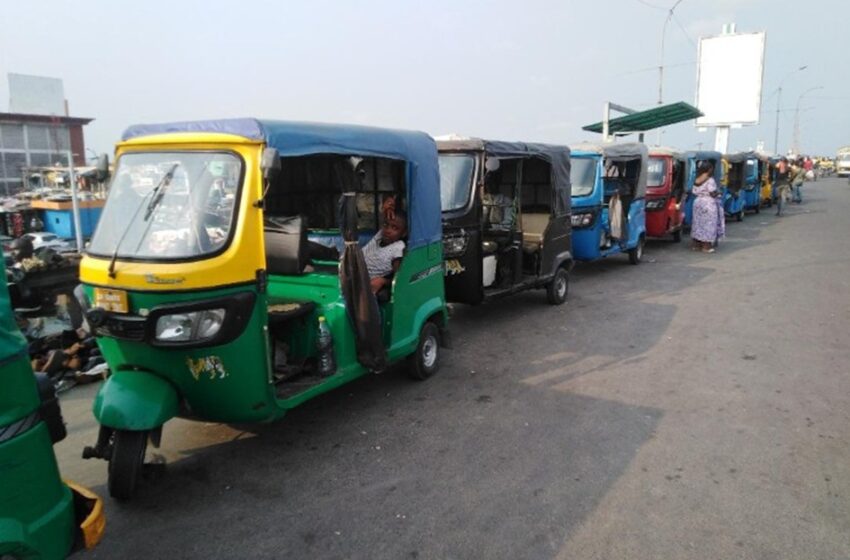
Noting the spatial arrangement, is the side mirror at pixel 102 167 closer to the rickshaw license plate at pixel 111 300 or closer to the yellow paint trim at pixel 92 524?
the rickshaw license plate at pixel 111 300

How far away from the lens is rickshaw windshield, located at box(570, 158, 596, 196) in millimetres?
10594

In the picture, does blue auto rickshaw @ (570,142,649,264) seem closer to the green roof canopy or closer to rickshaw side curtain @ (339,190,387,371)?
rickshaw side curtain @ (339,190,387,371)

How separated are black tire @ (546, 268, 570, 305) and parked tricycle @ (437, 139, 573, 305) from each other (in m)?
0.02

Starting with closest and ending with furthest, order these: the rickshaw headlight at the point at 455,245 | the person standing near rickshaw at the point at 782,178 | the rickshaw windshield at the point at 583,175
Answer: the rickshaw headlight at the point at 455,245, the rickshaw windshield at the point at 583,175, the person standing near rickshaw at the point at 782,178

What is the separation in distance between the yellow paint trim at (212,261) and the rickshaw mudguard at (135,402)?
1.87ft

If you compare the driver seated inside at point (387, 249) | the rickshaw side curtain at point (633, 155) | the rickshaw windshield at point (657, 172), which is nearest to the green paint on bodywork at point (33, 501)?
the driver seated inside at point (387, 249)

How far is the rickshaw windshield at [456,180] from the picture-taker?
700 cm

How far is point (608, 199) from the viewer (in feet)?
38.4

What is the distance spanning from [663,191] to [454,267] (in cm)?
876

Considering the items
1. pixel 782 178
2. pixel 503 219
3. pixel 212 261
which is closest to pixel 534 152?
pixel 503 219

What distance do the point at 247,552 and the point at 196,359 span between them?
113 cm

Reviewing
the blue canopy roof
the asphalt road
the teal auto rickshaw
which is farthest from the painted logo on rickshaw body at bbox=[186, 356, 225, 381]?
the blue canopy roof

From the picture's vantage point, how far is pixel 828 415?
4.85 meters

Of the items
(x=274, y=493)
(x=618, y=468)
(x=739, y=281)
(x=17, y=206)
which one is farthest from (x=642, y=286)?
(x=17, y=206)
